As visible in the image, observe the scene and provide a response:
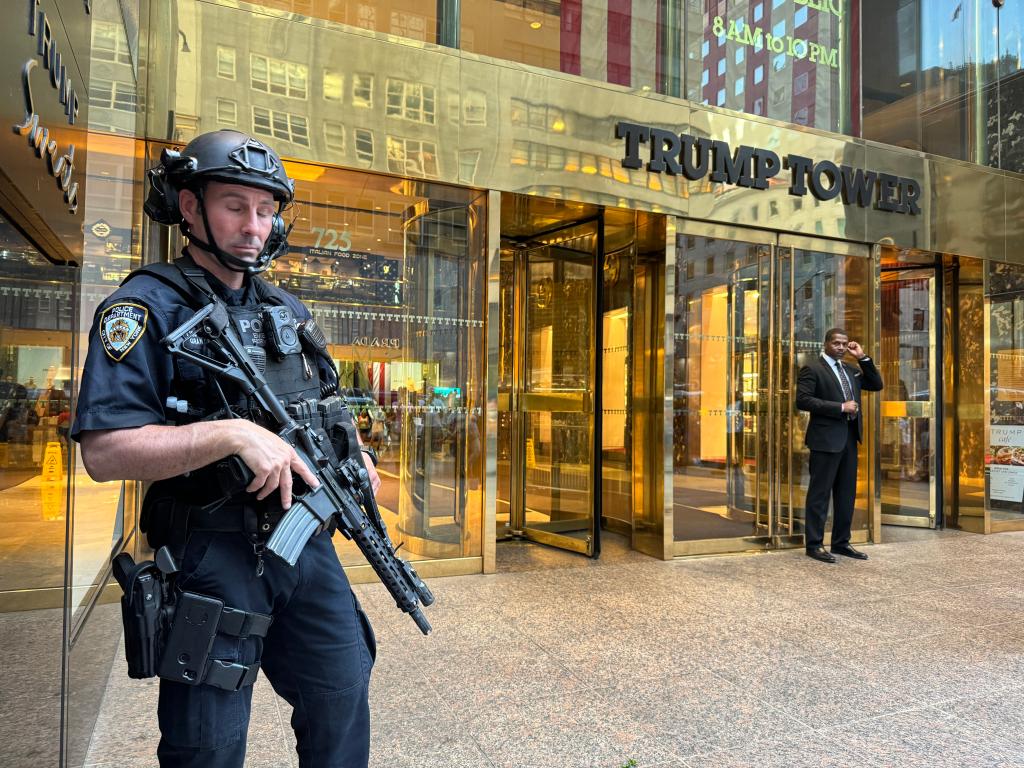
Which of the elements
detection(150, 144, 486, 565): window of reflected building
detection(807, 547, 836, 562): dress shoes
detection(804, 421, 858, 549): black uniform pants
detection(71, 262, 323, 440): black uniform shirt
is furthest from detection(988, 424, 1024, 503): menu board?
detection(71, 262, 323, 440): black uniform shirt

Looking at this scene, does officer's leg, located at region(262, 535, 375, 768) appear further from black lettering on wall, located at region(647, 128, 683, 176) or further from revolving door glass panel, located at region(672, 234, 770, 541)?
black lettering on wall, located at region(647, 128, 683, 176)

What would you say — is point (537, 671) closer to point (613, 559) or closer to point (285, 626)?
point (285, 626)

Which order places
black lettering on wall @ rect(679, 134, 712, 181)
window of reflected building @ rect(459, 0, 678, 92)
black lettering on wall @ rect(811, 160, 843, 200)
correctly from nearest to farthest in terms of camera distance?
window of reflected building @ rect(459, 0, 678, 92), black lettering on wall @ rect(679, 134, 712, 181), black lettering on wall @ rect(811, 160, 843, 200)

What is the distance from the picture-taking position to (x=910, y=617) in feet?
14.3

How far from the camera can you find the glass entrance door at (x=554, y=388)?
6320 mm

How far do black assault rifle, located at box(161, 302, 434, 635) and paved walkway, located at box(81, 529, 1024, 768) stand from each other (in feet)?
3.85

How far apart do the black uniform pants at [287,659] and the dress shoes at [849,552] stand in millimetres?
5527

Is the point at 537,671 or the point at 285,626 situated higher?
the point at 285,626

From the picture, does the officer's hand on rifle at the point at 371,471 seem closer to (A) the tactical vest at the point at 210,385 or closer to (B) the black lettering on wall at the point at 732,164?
(A) the tactical vest at the point at 210,385

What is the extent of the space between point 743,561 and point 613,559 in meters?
1.08

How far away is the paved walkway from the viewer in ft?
8.74

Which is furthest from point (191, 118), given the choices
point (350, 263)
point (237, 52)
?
point (350, 263)

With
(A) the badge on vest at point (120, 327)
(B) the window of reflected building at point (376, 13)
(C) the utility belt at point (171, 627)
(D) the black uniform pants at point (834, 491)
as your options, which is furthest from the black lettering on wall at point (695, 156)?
(C) the utility belt at point (171, 627)

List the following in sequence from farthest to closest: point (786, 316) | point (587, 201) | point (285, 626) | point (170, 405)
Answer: point (786, 316) < point (587, 201) < point (285, 626) < point (170, 405)
